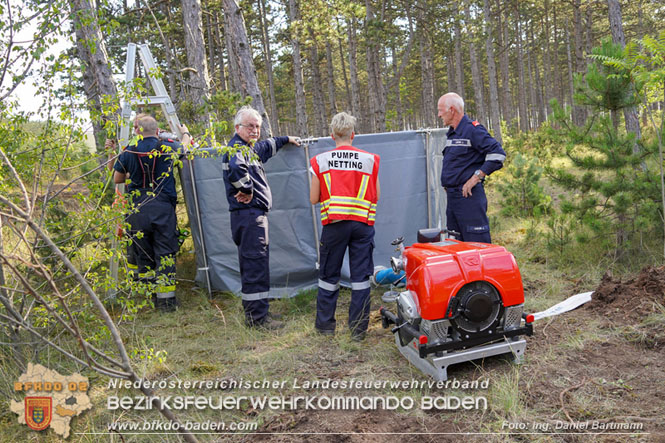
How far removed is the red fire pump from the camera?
10.5 feet

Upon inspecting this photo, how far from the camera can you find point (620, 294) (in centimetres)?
449

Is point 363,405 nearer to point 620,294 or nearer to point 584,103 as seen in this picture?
point 620,294

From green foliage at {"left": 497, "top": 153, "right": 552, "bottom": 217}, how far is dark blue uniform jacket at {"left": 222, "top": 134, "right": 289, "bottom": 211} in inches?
202

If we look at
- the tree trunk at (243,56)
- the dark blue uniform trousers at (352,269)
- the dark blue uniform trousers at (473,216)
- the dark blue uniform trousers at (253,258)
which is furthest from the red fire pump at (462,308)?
the tree trunk at (243,56)

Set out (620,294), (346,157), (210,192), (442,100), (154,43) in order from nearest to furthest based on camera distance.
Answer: (346,157), (620,294), (442,100), (210,192), (154,43)

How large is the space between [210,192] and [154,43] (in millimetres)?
19880

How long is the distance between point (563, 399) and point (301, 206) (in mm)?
3611

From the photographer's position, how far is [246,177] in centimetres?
441

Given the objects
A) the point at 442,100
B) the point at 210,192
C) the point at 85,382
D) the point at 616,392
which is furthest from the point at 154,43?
the point at 616,392

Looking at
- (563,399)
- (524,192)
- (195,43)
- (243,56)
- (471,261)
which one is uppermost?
(195,43)

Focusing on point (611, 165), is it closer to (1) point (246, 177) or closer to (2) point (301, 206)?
(2) point (301, 206)

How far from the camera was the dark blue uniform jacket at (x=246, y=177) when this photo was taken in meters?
4.39

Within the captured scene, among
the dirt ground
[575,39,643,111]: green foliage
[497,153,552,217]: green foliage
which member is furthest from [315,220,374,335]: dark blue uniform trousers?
[497,153,552,217]: green foliage

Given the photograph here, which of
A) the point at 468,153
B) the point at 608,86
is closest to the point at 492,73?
the point at 608,86
